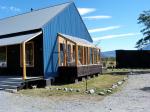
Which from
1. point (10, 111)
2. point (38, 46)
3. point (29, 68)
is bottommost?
point (10, 111)

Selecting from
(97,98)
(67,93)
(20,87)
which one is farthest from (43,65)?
(97,98)

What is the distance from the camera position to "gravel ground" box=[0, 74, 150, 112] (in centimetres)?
999

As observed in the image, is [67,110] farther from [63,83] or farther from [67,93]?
[63,83]

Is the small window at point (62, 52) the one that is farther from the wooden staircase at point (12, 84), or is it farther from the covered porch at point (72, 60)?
the wooden staircase at point (12, 84)

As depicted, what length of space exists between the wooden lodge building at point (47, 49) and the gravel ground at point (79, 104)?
208 inches

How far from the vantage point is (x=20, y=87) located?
15.7m

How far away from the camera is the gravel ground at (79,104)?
9992 mm

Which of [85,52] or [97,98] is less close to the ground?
[85,52]

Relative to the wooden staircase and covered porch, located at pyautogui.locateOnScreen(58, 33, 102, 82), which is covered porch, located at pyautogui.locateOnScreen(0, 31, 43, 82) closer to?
covered porch, located at pyautogui.locateOnScreen(58, 33, 102, 82)

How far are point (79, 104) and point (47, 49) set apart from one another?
802cm

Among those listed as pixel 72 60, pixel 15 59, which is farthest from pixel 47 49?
pixel 15 59

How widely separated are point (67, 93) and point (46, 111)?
13.2ft

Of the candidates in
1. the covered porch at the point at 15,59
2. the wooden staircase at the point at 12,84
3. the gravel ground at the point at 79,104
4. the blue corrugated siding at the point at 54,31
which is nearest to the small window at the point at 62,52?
the blue corrugated siding at the point at 54,31

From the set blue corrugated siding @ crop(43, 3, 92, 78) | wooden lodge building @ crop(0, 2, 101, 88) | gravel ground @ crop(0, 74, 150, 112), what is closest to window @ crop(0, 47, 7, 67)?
wooden lodge building @ crop(0, 2, 101, 88)
